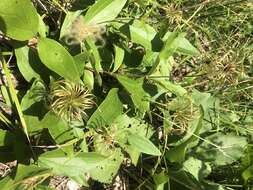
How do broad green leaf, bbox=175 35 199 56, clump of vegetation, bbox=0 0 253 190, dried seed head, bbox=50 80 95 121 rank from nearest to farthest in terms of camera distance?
dried seed head, bbox=50 80 95 121 < clump of vegetation, bbox=0 0 253 190 < broad green leaf, bbox=175 35 199 56

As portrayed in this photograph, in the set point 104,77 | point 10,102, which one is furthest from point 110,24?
point 10,102

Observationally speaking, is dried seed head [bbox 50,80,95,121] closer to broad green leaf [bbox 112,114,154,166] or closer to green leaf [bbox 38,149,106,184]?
green leaf [bbox 38,149,106,184]

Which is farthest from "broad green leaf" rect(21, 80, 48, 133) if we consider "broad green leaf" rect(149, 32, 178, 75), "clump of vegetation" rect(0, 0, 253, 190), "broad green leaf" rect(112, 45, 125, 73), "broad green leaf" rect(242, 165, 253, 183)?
"broad green leaf" rect(242, 165, 253, 183)

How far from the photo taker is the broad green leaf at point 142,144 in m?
1.76

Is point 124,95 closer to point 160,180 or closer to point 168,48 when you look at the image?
point 168,48

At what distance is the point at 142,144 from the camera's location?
1.77 metres

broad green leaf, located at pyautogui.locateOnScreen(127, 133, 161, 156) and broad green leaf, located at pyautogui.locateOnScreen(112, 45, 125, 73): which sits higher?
broad green leaf, located at pyautogui.locateOnScreen(112, 45, 125, 73)

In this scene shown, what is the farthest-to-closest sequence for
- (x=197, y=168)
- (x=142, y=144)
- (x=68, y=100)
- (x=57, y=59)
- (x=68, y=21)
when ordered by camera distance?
1. (x=197, y=168)
2. (x=142, y=144)
3. (x=68, y=21)
4. (x=57, y=59)
5. (x=68, y=100)

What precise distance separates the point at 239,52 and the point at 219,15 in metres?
0.23

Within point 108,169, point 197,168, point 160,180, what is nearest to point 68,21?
point 108,169

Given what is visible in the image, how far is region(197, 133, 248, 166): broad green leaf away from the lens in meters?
2.00

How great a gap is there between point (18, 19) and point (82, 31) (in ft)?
0.69

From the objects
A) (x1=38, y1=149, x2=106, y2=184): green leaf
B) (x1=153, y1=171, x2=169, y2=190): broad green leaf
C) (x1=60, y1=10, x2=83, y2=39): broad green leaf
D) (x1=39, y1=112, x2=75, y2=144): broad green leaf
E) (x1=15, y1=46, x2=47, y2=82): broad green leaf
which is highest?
(x1=60, y1=10, x2=83, y2=39): broad green leaf

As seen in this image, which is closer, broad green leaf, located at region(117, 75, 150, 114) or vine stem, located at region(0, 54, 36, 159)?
vine stem, located at region(0, 54, 36, 159)
